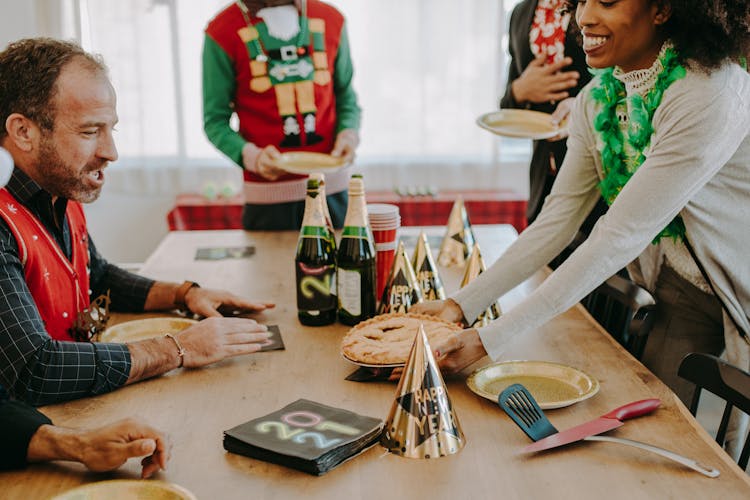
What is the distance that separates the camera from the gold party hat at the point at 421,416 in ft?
3.78

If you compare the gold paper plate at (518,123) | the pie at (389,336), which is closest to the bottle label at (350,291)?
the pie at (389,336)

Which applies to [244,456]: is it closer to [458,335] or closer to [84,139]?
[458,335]

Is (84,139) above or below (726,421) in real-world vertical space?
above

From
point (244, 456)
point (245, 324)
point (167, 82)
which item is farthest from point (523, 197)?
point (244, 456)

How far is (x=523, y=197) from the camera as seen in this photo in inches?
191

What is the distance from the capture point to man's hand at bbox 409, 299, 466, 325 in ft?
5.54

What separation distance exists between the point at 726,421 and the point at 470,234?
1.10 m

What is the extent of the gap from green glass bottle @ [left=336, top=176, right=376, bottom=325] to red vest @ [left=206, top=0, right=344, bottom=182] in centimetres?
125

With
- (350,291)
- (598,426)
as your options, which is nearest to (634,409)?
(598,426)

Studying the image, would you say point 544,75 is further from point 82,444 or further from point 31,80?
point 82,444

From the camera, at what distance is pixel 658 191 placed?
4.68 ft

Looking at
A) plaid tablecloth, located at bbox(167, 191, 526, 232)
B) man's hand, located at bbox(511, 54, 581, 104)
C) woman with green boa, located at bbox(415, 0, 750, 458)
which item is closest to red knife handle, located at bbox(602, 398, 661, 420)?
woman with green boa, located at bbox(415, 0, 750, 458)

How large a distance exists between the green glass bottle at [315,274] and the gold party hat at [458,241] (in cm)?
64

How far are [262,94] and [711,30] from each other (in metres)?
1.75
